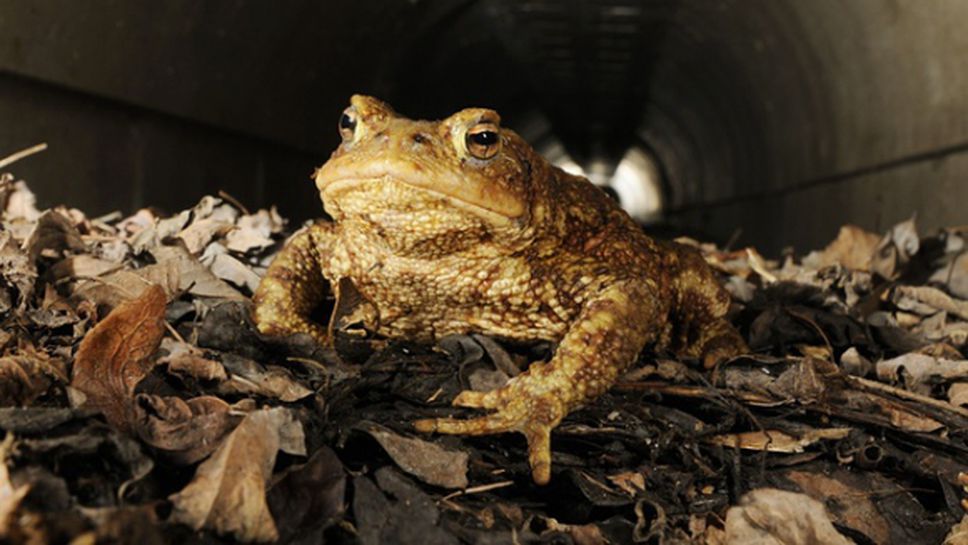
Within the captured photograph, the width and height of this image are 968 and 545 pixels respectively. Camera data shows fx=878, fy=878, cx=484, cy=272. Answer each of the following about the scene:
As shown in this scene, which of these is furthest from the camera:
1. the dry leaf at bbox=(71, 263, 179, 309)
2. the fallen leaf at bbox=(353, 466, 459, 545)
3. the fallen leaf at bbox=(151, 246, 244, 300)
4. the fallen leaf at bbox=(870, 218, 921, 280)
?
the fallen leaf at bbox=(870, 218, 921, 280)

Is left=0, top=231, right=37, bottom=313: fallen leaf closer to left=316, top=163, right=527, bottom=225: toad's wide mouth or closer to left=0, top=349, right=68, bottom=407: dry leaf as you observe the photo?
left=0, top=349, right=68, bottom=407: dry leaf

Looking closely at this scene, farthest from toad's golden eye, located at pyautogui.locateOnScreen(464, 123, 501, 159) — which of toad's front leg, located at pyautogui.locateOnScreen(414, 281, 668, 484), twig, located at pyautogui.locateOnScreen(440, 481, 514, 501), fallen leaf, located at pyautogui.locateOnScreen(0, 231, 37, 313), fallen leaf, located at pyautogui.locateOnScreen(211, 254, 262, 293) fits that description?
fallen leaf, located at pyautogui.locateOnScreen(0, 231, 37, 313)

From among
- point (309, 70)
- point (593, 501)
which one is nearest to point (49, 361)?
point (593, 501)

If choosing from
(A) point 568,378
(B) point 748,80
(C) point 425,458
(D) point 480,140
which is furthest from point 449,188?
(B) point 748,80

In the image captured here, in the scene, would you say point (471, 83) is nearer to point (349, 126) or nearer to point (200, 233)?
point (200, 233)

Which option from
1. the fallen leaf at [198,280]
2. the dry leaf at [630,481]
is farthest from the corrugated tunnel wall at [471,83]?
the dry leaf at [630,481]

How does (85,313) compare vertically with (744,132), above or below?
below

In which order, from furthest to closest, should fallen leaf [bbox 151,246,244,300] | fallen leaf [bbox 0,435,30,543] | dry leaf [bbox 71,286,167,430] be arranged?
1. fallen leaf [bbox 151,246,244,300]
2. dry leaf [bbox 71,286,167,430]
3. fallen leaf [bbox 0,435,30,543]

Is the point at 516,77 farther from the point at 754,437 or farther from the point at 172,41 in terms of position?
the point at 754,437

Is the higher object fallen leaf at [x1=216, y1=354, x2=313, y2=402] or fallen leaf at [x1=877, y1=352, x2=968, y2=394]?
fallen leaf at [x1=877, y1=352, x2=968, y2=394]
